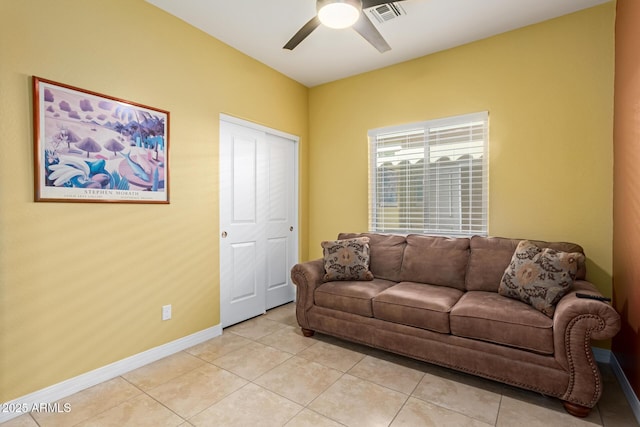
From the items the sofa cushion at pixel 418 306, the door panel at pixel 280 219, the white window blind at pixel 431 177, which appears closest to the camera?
the sofa cushion at pixel 418 306

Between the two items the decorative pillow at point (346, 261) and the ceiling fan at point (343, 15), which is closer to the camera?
the ceiling fan at point (343, 15)

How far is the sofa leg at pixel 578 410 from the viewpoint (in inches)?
69.5

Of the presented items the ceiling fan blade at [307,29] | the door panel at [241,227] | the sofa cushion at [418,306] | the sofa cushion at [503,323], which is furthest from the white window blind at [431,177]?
the ceiling fan blade at [307,29]

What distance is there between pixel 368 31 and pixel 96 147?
202 cm

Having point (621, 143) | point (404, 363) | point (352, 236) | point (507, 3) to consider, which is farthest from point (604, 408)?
point (507, 3)

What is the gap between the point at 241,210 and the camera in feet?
10.8

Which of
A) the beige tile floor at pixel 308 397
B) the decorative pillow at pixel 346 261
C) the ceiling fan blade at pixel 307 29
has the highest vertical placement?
the ceiling fan blade at pixel 307 29

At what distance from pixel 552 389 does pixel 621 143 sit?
1728 mm

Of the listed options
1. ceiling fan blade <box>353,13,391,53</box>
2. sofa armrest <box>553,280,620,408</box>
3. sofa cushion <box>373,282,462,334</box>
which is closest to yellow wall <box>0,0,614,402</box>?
sofa cushion <box>373,282,462,334</box>

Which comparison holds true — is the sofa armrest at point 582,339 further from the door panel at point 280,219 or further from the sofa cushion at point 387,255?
the door panel at point 280,219

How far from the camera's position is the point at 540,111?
8.80 ft

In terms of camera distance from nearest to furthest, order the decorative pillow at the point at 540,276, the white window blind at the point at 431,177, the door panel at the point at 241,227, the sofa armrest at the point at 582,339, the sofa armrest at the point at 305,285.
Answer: the sofa armrest at the point at 582,339 → the decorative pillow at the point at 540,276 → the sofa armrest at the point at 305,285 → the white window blind at the point at 431,177 → the door panel at the point at 241,227

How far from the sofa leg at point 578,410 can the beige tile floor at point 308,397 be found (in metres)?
0.03

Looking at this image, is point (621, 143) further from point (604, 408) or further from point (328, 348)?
point (328, 348)
